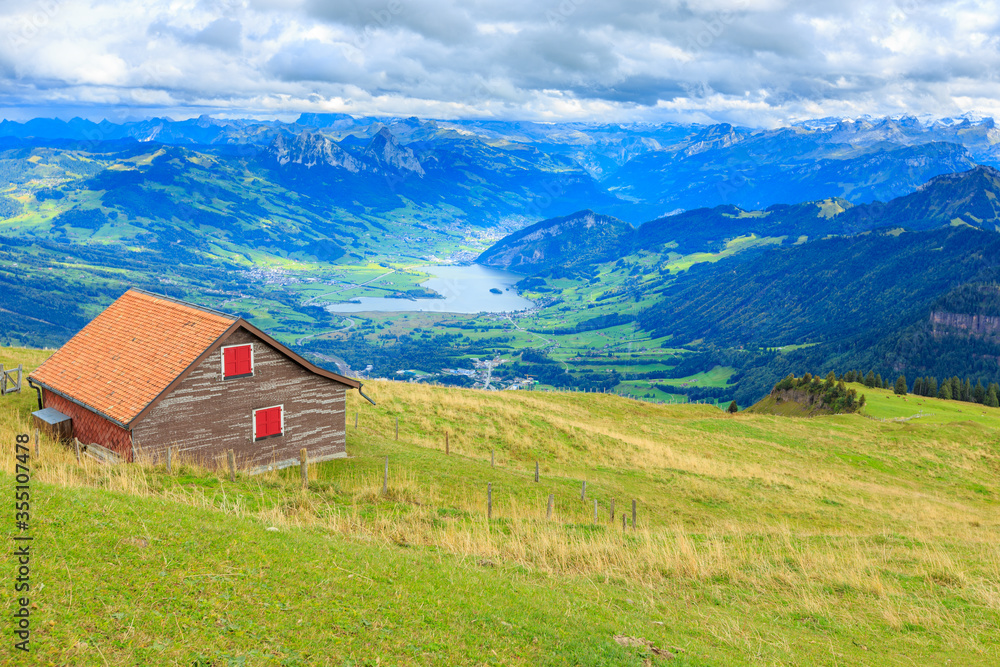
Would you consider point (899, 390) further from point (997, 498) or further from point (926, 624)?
point (926, 624)

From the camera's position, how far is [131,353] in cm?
2739

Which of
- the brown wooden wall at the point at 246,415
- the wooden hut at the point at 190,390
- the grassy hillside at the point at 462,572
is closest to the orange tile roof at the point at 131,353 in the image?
the wooden hut at the point at 190,390

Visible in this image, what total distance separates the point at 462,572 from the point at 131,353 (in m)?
21.6

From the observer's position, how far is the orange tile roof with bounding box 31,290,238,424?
25266 millimetres

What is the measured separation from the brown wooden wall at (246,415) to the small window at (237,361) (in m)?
0.23

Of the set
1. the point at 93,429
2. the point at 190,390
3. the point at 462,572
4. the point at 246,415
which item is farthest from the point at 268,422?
the point at 462,572

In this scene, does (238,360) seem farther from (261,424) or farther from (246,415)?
(261,424)

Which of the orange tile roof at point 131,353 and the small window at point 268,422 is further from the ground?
the orange tile roof at point 131,353

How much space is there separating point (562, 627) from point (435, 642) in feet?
8.79

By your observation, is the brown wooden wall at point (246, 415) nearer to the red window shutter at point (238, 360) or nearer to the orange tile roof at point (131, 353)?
the red window shutter at point (238, 360)

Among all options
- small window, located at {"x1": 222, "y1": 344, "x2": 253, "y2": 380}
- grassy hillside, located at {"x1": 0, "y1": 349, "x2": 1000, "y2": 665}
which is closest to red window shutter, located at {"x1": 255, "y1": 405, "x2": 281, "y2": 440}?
small window, located at {"x1": 222, "y1": 344, "x2": 253, "y2": 380}

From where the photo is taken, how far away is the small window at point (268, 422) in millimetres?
27078

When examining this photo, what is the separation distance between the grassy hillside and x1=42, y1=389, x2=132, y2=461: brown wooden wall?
1.72 meters

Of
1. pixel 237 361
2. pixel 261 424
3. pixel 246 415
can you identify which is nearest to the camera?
pixel 237 361
